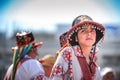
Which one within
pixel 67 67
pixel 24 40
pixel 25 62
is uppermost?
pixel 24 40

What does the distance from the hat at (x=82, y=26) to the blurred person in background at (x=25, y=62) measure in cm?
77

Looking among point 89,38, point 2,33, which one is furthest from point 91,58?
point 2,33

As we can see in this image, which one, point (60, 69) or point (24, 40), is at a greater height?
point (24, 40)

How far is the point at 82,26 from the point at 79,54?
302 mm

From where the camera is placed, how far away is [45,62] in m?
8.09

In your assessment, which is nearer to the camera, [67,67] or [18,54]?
[67,67]

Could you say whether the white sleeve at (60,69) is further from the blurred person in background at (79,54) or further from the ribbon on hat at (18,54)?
the ribbon on hat at (18,54)

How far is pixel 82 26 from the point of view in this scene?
642 cm

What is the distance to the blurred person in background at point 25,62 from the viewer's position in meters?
7.08

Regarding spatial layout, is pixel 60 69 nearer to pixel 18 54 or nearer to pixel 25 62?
pixel 25 62

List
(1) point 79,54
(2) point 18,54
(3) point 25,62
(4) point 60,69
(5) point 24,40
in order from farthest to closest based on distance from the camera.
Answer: (5) point 24,40 < (2) point 18,54 < (3) point 25,62 < (1) point 79,54 < (4) point 60,69

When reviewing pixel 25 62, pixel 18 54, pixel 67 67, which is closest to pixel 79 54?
pixel 67 67

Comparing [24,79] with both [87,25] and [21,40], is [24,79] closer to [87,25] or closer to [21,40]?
[21,40]

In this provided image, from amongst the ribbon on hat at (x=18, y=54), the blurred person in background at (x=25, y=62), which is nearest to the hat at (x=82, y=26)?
the blurred person in background at (x=25, y=62)
